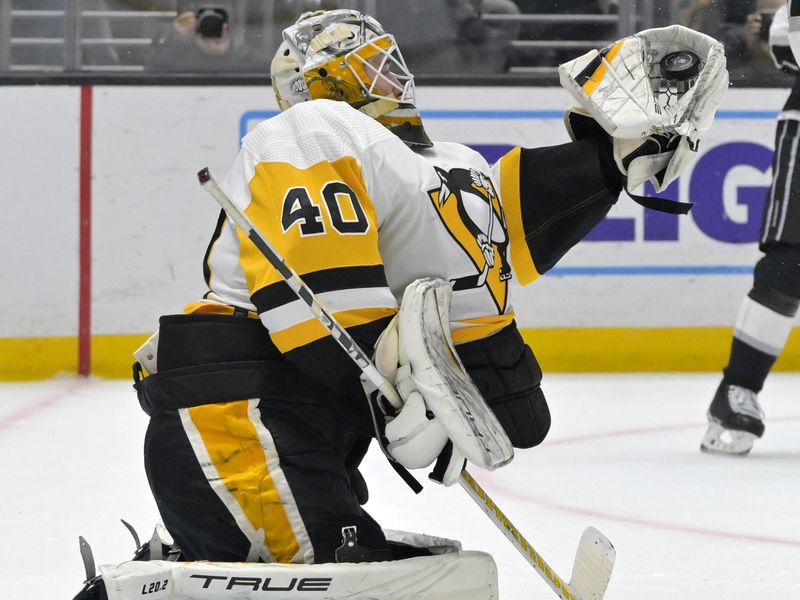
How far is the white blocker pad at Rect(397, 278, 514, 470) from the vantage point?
4.77ft

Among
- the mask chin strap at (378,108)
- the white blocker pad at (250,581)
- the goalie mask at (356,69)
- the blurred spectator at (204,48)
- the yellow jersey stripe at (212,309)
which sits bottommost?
the blurred spectator at (204,48)

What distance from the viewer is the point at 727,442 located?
3135 millimetres

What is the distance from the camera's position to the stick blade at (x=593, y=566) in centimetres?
168

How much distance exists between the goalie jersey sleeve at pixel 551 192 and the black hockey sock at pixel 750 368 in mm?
1494

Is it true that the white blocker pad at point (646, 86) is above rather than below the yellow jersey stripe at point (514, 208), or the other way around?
above

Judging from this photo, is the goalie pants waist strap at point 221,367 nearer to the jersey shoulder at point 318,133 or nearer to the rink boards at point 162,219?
the jersey shoulder at point 318,133

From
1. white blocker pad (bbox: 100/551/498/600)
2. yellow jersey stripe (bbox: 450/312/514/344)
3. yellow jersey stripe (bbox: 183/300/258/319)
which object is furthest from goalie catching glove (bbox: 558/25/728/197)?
white blocker pad (bbox: 100/551/498/600)

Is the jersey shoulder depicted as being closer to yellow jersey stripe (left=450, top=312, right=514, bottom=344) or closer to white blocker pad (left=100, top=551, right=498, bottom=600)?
yellow jersey stripe (left=450, top=312, right=514, bottom=344)

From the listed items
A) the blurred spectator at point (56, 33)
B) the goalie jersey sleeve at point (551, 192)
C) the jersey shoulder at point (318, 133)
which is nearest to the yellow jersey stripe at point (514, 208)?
the goalie jersey sleeve at point (551, 192)

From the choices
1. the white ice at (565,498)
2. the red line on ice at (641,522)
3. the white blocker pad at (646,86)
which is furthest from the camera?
the red line on ice at (641,522)

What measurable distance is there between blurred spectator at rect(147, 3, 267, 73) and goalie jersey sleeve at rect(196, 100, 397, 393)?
2.73m

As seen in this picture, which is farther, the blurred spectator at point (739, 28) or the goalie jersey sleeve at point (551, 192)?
the blurred spectator at point (739, 28)

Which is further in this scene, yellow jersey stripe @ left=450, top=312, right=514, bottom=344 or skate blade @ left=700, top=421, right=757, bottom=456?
skate blade @ left=700, top=421, right=757, bottom=456

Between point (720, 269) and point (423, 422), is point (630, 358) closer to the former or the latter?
point (720, 269)
